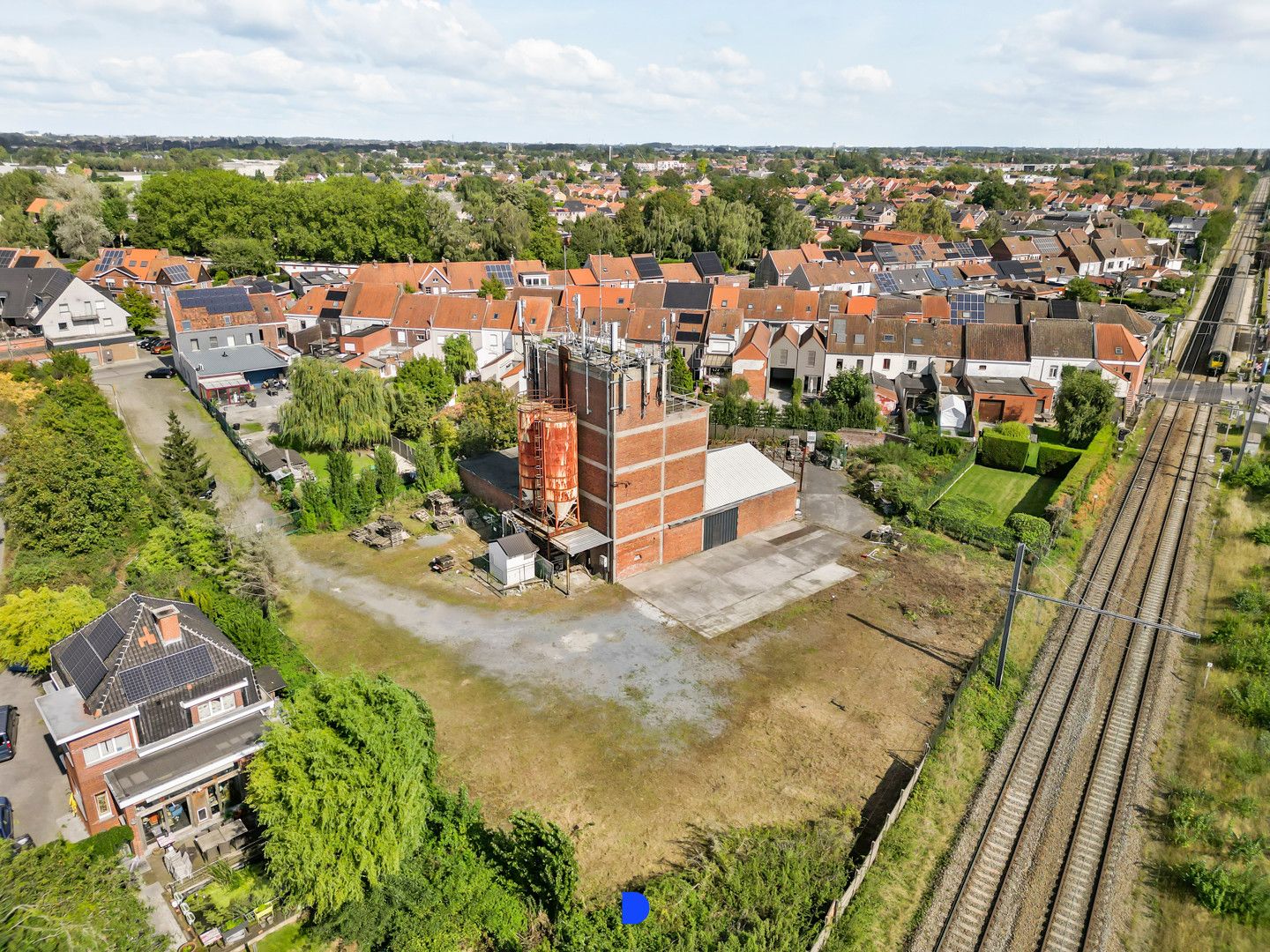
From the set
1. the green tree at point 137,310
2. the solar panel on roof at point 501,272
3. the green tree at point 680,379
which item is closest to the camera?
the green tree at point 680,379

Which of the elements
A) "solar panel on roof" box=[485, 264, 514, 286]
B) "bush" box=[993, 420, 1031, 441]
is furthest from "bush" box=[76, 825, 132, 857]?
"solar panel on roof" box=[485, 264, 514, 286]

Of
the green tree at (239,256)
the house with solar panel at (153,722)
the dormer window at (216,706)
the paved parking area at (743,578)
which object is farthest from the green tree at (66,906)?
the green tree at (239,256)

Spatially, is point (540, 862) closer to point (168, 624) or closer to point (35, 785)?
point (168, 624)

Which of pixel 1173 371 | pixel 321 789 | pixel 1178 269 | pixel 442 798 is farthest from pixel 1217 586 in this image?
pixel 1178 269

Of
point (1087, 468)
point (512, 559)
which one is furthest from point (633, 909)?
point (1087, 468)

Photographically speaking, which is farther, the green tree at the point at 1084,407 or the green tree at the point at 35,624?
the green tree at the point at 1084,407

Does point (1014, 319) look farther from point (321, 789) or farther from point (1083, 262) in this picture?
point (321, 789)

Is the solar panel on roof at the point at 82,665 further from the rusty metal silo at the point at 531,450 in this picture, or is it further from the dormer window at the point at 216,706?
the rusty metal silo at the point at 531,450
